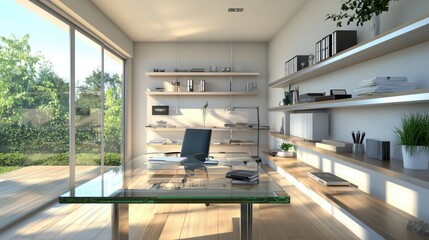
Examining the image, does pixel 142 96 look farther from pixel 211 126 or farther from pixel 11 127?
pixel 11 127

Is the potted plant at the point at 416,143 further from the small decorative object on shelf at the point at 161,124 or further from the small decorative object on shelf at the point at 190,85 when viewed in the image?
the small decorative object on shelf at the point at 161,124

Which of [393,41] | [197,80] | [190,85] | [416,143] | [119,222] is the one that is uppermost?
[197,80]

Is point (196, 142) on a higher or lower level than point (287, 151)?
higher

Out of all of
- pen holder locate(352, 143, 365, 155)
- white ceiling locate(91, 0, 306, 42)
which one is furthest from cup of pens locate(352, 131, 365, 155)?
white ceiling locate(91, 0, 306, 42)

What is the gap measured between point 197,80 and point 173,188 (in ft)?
16.9

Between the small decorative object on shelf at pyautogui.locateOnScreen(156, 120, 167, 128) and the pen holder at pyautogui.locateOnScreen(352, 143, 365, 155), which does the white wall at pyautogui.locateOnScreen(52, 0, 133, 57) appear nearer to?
the small decorative object on shelf at pyautogui.locateOnScreen(156, 120, 167, 128)

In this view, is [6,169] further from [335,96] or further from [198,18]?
[198,18]

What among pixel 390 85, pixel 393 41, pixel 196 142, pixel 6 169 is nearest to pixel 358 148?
pixel 390 85

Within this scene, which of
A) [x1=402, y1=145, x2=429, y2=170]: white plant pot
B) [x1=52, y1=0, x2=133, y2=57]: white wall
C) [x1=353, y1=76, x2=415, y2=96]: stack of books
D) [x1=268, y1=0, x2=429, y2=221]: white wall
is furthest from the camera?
[x1=52, y1=0, x2=133, y2=57]: white wall

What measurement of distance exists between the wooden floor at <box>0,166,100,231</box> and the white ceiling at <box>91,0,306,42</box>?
246 centimetres

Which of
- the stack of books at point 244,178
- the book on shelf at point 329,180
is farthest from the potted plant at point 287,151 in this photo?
the stack of books at point 244,178

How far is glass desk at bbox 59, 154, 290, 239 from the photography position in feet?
5.73

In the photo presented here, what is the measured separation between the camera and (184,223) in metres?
3.40

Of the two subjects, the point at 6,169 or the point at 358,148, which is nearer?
the point at 358,148
